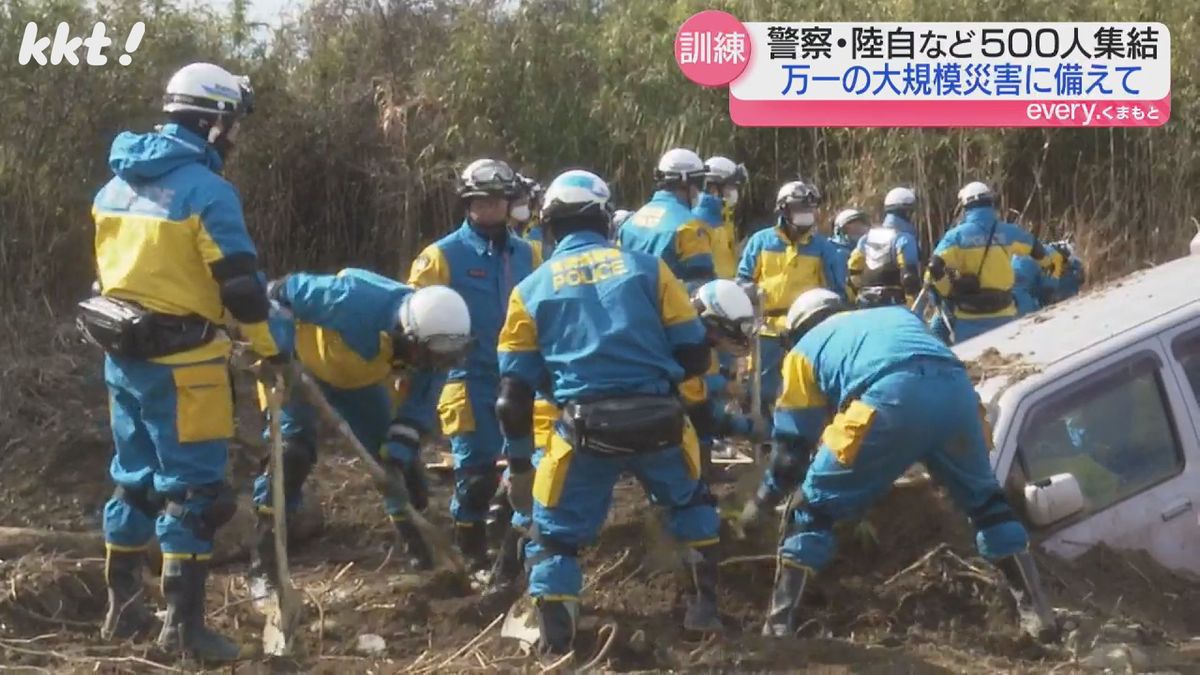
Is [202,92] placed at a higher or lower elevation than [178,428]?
higher

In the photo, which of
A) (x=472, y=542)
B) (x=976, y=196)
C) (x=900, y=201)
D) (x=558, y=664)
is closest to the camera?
(x=558, y=664)

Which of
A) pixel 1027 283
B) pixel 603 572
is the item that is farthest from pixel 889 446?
pixel 1027 283

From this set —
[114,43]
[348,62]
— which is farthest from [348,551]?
[348,62]

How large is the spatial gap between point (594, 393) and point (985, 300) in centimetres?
632

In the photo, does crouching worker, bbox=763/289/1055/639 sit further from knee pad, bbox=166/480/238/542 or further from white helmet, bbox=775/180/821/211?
white helmet, bbox=775/180/821/211

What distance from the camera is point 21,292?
43.1 feet

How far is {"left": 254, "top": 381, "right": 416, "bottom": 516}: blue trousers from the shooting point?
22.6 feet

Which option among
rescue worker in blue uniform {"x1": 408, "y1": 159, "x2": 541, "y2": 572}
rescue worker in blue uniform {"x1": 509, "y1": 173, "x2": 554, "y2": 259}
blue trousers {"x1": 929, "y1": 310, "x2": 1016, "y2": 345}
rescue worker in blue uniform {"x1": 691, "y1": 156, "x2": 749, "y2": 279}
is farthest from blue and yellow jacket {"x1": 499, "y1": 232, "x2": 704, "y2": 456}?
blue trousers {"x1": 929, "y1": 310, "x2": 1016, "y2": 345}

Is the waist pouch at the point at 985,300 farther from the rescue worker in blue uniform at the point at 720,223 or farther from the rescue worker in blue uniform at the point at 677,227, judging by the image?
the rescue worker in blue uniform at the point at 677,227

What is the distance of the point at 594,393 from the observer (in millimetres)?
5441

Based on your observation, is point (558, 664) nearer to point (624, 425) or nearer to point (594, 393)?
point (624, 425)

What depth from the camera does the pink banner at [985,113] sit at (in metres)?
15.7

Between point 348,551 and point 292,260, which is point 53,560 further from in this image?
point 292,260

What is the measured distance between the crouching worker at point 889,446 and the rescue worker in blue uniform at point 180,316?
2009mm
